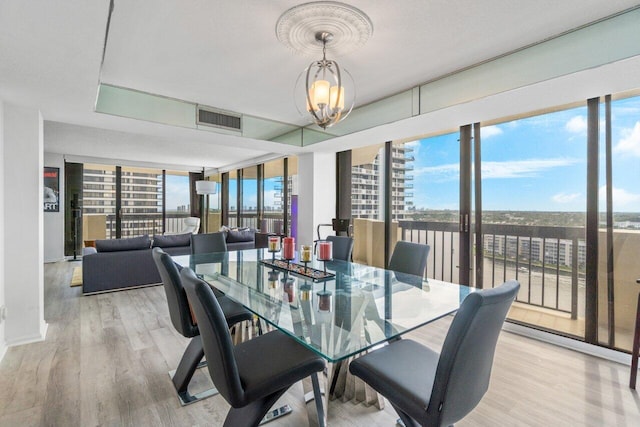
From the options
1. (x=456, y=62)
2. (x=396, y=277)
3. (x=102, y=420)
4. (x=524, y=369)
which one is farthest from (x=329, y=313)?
(x=456, y=62)

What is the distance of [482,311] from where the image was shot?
3.40 ft

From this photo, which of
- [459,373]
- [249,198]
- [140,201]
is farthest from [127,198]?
[459,373]

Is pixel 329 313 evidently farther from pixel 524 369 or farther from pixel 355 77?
pixel 355 77

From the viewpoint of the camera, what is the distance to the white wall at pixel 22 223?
2.78 meters

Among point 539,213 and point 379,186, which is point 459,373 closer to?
point 539,213

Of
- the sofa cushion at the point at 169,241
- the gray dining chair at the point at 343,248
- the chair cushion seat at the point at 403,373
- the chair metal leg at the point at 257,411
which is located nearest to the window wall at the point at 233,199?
the sofa cushion at the point at 169,241

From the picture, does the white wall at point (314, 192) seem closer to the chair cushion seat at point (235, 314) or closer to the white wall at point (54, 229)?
the chair cushion seat at point (235, 314)

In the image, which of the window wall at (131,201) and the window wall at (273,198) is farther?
the window wall at (131,201)

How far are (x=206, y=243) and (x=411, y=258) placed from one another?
7.69ft

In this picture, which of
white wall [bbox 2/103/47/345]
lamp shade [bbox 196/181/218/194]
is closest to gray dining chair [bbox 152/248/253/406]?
white wall [bbox 2/103/47/345]

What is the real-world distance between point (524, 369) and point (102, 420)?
9.55ft

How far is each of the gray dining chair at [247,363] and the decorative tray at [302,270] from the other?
59cm

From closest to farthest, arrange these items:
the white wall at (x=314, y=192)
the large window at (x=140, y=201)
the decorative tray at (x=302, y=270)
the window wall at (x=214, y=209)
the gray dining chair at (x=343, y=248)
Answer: the decorative tray at (x=302, y=270) → the gray dining chair at (x=343, y=248) → the white wall at (x=314, y=192) → the large window at (x=140, y=201) → the window wall at (x=214, y=209)

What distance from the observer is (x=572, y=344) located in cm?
275
